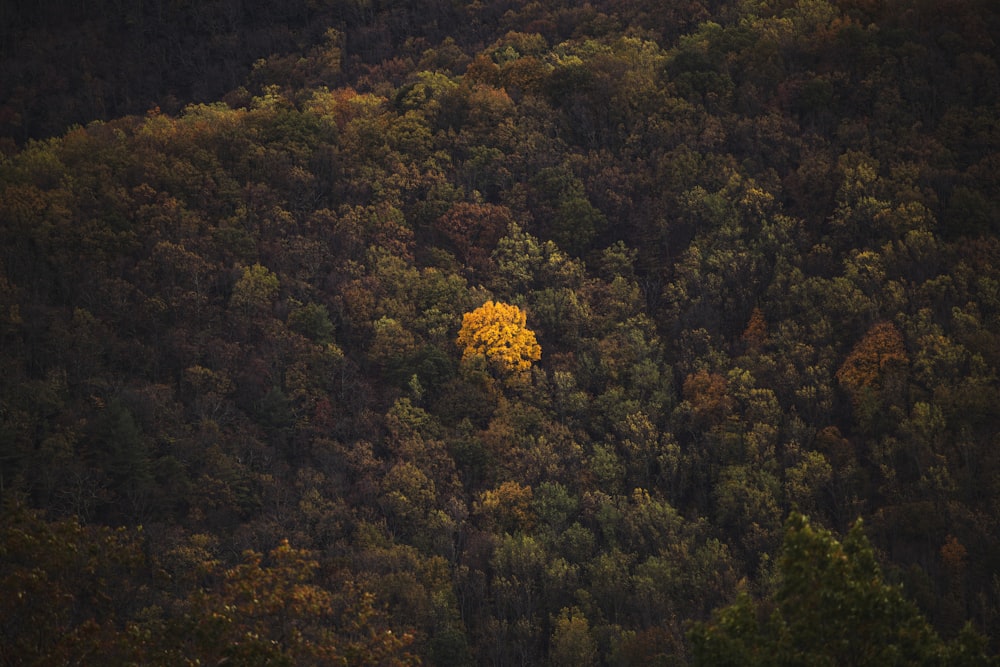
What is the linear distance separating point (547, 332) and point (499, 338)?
432cm

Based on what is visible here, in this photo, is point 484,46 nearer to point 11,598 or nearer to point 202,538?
point 202,538

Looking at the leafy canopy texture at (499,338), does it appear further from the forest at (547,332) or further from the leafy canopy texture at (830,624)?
the leafy canopy texture at (830,624)

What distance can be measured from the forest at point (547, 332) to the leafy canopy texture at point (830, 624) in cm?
1765

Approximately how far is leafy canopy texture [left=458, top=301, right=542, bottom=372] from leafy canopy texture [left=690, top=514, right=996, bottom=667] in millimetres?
44754

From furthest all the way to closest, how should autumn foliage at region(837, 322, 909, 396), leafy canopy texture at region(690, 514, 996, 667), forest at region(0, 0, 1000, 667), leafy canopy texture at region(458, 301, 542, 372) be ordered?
leafy canopy texture at region(458, 301, 542, 372) → autumn foliage at region(837, 322, 909, 396) → forest at region(0, 0, 1000, 667) → leafy canopy texture at region(690, 514, 996, 667)

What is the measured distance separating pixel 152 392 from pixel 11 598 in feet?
130

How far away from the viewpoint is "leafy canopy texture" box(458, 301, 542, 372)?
2854 inches

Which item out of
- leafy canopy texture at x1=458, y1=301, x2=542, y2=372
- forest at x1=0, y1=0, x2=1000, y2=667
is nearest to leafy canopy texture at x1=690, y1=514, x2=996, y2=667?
forest at x1=0, y1=0, x2=1000, y2=667

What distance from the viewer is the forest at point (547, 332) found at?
60.0 m

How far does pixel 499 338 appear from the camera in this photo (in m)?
73.2

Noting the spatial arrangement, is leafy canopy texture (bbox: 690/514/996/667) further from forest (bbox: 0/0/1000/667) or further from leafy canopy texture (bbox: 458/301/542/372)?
leafy canopy texture (bbox: 458/301/542/372)

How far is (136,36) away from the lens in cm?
12319

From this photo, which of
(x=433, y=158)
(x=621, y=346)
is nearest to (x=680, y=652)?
(x=621, y=346)

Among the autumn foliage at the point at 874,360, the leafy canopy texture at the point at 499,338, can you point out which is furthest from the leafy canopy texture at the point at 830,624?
the leafy canopy texture at the point at 499,338
